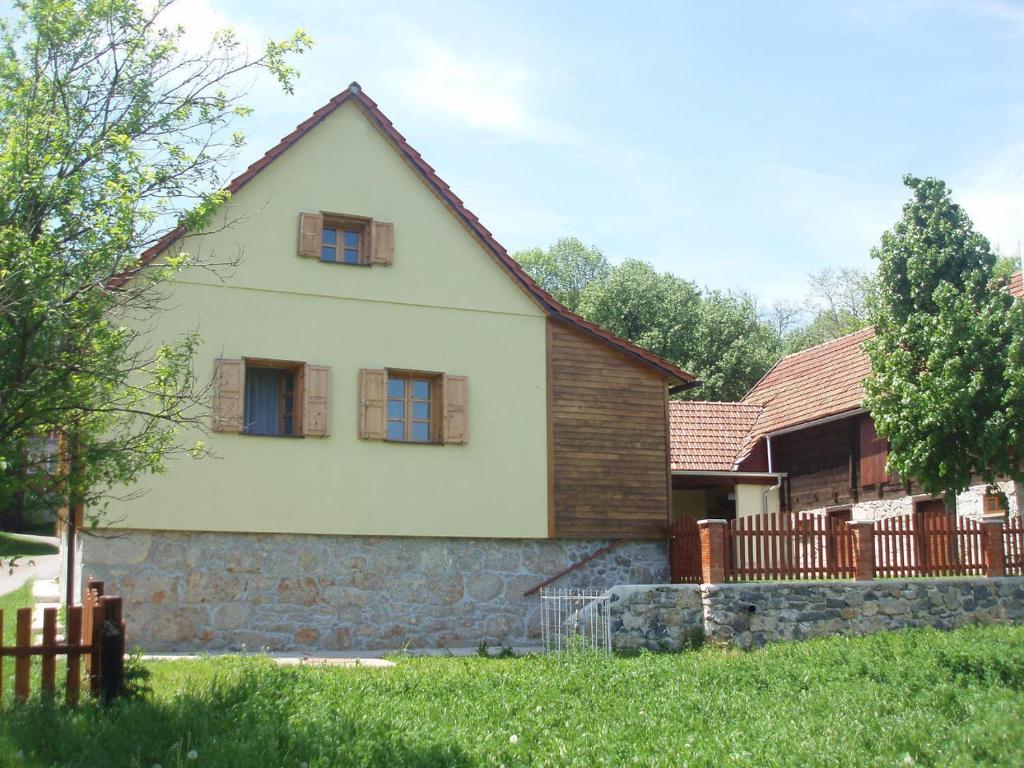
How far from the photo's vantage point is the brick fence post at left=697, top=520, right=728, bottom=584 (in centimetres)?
1675

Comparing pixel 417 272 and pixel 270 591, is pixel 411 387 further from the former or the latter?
pixel 270 591

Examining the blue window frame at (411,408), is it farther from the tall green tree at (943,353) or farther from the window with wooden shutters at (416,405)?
the tall green tree at (943,353)

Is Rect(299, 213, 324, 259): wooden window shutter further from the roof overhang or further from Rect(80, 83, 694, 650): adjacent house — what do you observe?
the roof overhang

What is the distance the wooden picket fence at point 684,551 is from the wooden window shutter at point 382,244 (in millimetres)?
6130

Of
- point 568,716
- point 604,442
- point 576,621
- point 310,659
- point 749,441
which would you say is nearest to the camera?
point 568,716

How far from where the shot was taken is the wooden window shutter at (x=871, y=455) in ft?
82.2

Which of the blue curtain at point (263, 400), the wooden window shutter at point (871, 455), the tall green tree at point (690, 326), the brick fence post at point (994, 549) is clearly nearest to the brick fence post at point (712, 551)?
the brick fence post at point (994, 549)

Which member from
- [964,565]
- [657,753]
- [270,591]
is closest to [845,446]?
[964,565]

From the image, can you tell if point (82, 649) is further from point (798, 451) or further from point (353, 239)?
point (798, 451)

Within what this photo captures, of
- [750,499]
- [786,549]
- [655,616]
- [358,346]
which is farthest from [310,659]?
[750,499]

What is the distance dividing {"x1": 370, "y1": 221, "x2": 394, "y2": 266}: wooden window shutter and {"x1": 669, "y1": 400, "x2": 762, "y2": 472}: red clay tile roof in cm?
1137

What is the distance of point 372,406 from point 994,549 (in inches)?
401

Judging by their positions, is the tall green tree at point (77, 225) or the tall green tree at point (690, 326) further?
the tall green tree at point (690, 326)

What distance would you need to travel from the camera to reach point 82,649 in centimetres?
941
